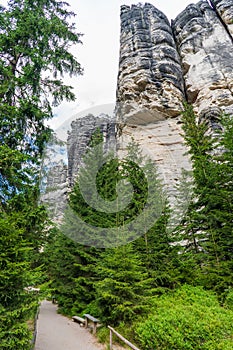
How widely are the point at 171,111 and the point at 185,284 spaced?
605 inches

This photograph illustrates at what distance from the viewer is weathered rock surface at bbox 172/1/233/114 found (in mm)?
18672

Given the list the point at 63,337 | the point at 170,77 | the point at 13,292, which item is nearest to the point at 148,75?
the point at 170,77

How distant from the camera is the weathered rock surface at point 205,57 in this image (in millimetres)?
18672

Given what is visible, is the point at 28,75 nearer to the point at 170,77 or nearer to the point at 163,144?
the point at 163,144

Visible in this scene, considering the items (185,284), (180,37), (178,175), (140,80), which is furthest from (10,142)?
(180,37)

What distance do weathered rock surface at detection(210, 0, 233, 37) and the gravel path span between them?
94.1 ft

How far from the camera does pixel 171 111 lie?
19.5 m

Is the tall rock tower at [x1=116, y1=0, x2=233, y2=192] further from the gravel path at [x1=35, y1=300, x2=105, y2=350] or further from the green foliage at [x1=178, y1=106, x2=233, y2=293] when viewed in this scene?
the gravel path at [x1=35, y1=300, x2=105, y2=350]

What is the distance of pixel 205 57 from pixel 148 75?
605cm

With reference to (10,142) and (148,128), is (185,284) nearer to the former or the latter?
(10,142)

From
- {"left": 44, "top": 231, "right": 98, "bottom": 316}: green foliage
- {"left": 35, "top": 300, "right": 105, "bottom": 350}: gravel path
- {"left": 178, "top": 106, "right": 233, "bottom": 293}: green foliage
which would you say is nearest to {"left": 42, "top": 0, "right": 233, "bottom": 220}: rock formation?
{"left": 178, "top": 106, "right": 233, "bottom": 293}: green foliage

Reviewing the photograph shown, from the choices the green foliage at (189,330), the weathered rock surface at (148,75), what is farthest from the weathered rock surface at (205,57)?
the green foliage at (189,330)

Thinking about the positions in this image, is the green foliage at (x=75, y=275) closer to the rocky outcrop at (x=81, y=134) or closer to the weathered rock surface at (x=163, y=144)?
the weathered rock surface at (x=163, y=144)

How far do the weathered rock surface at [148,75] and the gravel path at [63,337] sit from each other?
16.5m
